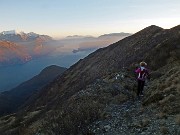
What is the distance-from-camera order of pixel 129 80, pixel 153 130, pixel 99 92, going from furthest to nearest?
pixel 129 80 → pixel 99 92 → pixel 153 130

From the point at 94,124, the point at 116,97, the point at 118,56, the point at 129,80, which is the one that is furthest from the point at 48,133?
the point at 118,56

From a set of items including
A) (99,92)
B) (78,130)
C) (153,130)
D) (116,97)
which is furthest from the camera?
(99,92)

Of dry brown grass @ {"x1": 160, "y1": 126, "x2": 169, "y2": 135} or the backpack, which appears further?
the backpack

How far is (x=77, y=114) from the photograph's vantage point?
24516 mm

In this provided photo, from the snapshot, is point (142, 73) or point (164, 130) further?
point (142, 73)

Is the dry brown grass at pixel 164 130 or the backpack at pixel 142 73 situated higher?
the backpack at pixel 142 73

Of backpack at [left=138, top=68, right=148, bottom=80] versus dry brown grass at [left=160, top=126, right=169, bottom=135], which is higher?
backpack at [left=138, top=68, right=148, bottom=80]

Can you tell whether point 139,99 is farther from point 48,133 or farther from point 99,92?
point 48,133

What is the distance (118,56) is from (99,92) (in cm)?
6695

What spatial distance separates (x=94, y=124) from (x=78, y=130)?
124 centimetres

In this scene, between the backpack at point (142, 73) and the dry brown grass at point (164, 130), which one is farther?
the backpack at point (142, 73)

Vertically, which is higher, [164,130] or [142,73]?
[142,73]

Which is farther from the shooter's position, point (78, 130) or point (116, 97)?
point (116, 97)

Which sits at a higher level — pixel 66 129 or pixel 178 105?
pixel 178 105
